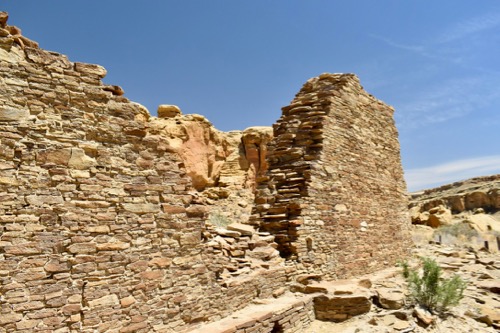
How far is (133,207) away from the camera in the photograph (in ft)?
16.7

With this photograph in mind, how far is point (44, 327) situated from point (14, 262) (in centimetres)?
80

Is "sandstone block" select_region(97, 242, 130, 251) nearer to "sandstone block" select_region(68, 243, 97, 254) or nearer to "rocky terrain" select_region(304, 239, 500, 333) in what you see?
"sandstone block" select_region(68, 243, 97, 254)

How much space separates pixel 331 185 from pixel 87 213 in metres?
5.67

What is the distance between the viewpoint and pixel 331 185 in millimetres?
8750

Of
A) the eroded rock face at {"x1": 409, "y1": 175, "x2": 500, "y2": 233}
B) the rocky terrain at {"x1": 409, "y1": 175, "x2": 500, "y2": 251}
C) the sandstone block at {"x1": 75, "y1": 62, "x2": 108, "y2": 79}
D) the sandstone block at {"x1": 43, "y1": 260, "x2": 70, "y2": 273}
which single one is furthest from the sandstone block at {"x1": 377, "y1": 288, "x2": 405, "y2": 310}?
the eroded rock face at {"x1": 409, "y1": 175, "x2": 500, "y2": 233}

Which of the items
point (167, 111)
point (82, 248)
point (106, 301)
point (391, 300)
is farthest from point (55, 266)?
point (167, 111)

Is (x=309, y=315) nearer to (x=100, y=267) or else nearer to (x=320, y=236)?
(x=320, y=236)

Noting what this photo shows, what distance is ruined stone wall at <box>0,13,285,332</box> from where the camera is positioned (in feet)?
13.8

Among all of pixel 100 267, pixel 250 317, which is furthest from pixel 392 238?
pixel 100 267

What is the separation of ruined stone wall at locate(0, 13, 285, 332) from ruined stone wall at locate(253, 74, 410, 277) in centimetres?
268

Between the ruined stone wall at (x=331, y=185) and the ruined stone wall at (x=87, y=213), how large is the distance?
8.80 feet

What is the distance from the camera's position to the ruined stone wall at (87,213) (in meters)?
4.20

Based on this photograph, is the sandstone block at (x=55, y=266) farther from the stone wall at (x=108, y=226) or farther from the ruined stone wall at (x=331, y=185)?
the ruined stone wall at (x=331, y=185)

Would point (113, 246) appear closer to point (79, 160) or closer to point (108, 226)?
point (108, 226)
